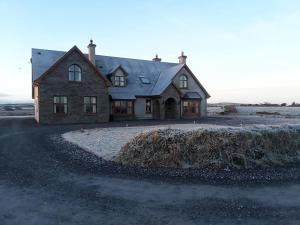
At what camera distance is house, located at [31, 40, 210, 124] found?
30.0m

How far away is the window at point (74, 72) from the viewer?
1211 inches

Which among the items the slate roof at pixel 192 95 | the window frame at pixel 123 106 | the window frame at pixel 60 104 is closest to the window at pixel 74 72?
the window frame at pixel 60 104

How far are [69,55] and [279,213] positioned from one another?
28274 mm

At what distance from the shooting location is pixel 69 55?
30.2 meters

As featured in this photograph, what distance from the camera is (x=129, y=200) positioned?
6.62m

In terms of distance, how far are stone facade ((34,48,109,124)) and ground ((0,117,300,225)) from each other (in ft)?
69.0

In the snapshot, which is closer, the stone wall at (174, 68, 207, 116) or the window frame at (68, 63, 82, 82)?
the window frame at (68, 63, 82, 82)

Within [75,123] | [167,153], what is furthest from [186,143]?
[75,123]

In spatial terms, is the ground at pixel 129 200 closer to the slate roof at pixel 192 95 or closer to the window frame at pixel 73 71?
the window frame at pixel 73 71

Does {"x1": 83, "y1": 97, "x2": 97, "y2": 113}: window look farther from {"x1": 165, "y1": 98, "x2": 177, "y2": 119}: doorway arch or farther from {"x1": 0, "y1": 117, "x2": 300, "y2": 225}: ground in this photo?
{"x1": 0, "y1": 117, "x2": 300, "y2": 225}: ground

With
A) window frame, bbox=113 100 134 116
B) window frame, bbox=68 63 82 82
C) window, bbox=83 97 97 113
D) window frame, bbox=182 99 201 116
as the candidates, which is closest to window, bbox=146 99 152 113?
window frame, bbox=113 100 134 116

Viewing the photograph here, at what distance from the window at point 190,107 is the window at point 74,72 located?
15.8m

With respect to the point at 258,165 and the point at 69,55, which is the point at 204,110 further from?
the point at 258,165

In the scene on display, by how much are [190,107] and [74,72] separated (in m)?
17.5
